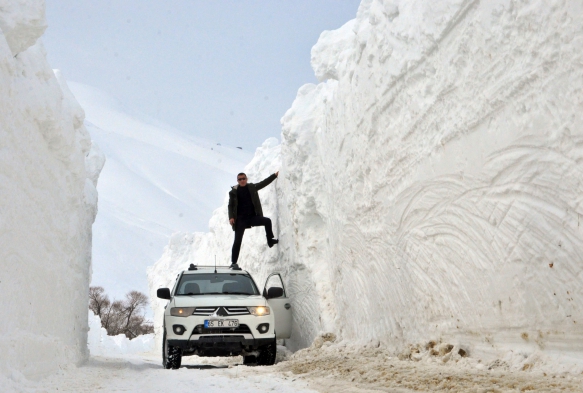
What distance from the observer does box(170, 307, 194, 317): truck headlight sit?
937cm

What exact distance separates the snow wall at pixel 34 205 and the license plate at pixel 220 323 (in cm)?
184

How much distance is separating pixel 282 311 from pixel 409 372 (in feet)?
21.9

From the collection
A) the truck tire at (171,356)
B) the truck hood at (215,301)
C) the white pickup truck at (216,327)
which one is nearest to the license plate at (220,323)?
the white pickup truck at (216,327)

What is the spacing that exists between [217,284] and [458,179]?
5523 millimetres

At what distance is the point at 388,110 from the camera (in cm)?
824

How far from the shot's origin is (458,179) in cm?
630

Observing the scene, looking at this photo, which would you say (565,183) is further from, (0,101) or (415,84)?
(0,101)

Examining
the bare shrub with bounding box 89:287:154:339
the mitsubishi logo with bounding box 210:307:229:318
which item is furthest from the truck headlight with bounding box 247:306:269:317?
the bare shrub with bounding box 89:287:154:339

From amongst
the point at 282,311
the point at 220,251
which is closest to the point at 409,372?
the point at 282,311

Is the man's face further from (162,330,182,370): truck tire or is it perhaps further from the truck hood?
(162,330,182,370): truck tire

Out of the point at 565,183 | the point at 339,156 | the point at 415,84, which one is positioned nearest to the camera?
the point at 565,183

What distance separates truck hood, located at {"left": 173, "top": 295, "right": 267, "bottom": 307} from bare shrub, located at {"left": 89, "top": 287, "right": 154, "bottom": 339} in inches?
2186

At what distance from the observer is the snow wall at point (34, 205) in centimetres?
568

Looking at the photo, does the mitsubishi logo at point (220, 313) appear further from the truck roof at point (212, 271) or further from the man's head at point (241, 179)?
the man's head at point (241, 179)
